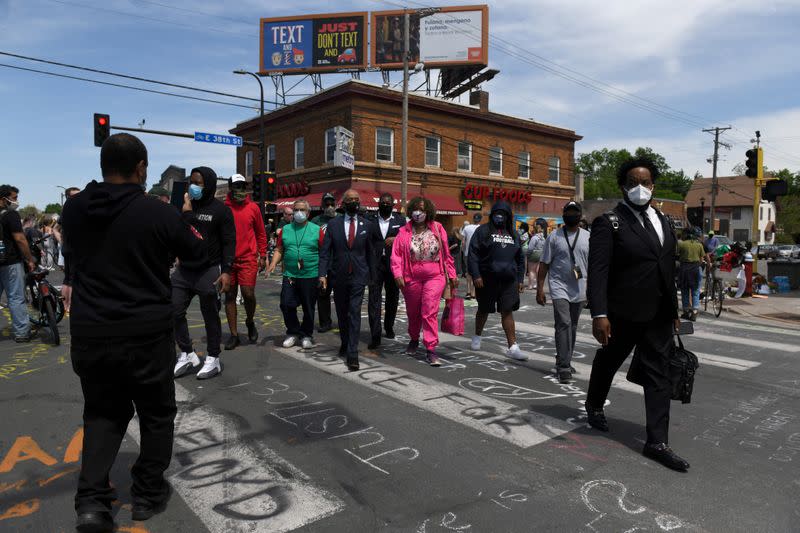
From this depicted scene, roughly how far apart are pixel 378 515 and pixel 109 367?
153cm

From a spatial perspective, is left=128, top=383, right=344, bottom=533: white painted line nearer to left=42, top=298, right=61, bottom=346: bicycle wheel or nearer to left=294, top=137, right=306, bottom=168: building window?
left=42, top=298, right=61, bottom=346: bicycle wheel

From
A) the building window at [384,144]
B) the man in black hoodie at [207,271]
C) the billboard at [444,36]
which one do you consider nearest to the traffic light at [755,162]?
the man in black hoodie at [207,271]

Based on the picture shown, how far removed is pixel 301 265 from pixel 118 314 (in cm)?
425

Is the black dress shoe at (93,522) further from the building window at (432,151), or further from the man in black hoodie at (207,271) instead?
the building window at (432,151)

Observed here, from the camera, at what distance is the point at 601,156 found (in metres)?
87.2

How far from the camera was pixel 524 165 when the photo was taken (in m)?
32.7

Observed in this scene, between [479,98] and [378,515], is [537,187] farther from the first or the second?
[378,515]

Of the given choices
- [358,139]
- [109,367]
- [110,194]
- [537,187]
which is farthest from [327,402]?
[537,187]

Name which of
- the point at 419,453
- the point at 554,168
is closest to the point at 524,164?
the point at 554,168

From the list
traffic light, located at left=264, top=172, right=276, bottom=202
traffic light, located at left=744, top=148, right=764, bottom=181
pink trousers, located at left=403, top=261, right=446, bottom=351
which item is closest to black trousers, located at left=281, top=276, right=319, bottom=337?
pink trousers, located at left=403, top=261, right=446, bottom=351

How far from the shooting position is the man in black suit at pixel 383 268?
22.6ft

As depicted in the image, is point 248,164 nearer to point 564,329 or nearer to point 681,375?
point 564,329

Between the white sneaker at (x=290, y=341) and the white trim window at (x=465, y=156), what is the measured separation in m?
23.8

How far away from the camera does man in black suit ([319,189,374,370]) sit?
20.4 feet
